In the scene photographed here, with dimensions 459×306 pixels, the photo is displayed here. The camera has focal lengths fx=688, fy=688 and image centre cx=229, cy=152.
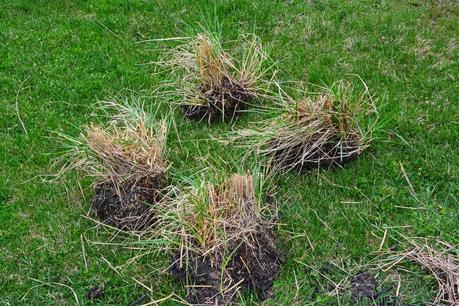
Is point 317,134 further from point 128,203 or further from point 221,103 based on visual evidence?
point 128,203

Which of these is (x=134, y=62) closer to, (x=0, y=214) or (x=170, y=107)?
(x=170, y=107)

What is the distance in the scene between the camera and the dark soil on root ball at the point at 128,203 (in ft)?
13.8

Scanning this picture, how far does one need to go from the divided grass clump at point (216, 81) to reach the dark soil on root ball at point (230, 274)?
63.2 inches

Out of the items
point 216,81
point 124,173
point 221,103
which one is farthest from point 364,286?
point 216,81

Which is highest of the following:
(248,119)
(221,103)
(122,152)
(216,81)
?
(122,152)

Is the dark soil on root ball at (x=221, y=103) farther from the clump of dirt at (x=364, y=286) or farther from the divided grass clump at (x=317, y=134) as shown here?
the clump of dirt at (x=364, y=286)

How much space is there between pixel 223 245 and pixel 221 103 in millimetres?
1690

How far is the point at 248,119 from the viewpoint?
17.0 ft

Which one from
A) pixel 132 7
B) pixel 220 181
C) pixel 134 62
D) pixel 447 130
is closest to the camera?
pixel 220 181

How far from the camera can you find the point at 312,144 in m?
4.48

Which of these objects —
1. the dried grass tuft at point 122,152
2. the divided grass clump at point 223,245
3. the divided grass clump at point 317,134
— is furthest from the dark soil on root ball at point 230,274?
the divided grass clump at point 317,134

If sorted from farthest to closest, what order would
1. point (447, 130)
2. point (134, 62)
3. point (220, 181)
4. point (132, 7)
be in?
point (132, 7)
point (134, 62)
point (447, 130)
point (220, 181)

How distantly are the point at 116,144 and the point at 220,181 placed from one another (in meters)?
0.77

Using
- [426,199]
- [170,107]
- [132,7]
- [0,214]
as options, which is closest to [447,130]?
[426,199]
